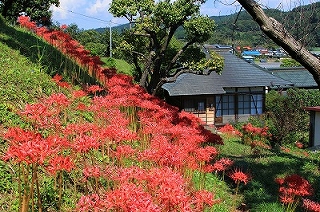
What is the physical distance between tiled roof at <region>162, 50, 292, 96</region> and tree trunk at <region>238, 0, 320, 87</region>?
17.5m

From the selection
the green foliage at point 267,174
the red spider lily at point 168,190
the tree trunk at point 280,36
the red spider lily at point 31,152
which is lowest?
the green foliage at point 267,174

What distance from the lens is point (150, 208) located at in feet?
6.67

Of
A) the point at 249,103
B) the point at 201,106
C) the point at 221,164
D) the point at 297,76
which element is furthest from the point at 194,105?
the point at 221,164

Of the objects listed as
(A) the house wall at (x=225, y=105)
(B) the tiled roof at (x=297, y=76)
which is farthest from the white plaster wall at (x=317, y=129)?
(B) the tiled roof at (x=297, y=76)

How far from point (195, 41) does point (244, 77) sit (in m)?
12.0

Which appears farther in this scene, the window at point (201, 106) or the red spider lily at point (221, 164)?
the window at point (201, 106)

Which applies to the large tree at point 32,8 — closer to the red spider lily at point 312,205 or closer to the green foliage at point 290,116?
the green foliage at point 290,116

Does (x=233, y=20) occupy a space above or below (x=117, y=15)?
below

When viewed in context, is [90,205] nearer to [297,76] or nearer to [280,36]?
[280,36]

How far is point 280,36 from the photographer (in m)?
6.07

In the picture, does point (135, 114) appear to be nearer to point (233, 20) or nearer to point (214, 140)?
point (214, 140)

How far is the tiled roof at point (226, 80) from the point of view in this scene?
81.3 feet

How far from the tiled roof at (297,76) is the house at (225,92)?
6292mm

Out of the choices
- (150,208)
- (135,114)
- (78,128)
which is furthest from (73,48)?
(150,208)
